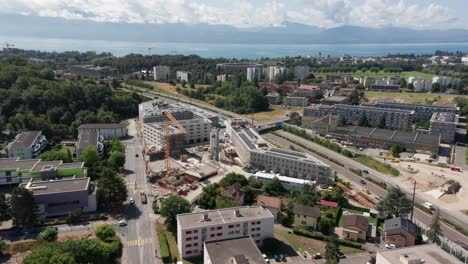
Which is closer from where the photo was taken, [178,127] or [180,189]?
[180,189]

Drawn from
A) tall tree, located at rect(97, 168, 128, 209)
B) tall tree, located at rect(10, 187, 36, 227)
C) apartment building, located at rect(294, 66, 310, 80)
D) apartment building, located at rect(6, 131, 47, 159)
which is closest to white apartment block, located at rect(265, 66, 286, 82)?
apartment building, located at rect(294, 66, 310, 80)

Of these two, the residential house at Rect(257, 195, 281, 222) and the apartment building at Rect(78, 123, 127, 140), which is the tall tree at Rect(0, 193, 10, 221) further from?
the apartment building at Rect(78, 123, 127, 140)

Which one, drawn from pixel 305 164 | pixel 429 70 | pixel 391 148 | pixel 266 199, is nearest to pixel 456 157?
pixel 391 148

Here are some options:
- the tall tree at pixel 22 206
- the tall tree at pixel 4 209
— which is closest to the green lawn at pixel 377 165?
the tall tree at pixel 22 206

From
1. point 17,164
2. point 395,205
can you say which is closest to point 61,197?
point 17,164

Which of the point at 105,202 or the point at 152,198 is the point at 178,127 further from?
the point at 105,202

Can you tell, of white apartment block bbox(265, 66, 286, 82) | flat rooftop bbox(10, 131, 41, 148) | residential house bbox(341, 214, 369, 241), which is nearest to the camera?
residential house bbox(341, 214, 369, 241)

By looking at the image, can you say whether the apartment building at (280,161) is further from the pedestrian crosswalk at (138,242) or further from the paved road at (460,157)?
the paved road at (460,157)

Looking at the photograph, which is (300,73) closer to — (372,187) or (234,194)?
(372,187)
